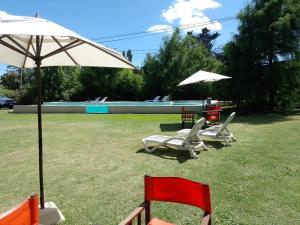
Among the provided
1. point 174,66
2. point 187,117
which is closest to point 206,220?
point 187,117

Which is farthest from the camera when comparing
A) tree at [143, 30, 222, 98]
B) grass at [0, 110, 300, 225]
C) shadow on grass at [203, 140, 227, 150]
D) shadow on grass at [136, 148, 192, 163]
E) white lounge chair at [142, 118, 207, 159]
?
tree at [143, 30, 222, 98]

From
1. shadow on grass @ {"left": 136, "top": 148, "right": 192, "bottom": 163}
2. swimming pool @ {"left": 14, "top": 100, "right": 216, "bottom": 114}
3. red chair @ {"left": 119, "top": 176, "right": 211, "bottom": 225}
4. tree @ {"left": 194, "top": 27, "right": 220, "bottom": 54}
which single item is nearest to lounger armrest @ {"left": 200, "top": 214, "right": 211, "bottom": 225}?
red chair @ {"left": 119, "top": 176, "right": 211, "bottom": 225}

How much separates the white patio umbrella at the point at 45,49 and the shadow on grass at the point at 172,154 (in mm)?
3885

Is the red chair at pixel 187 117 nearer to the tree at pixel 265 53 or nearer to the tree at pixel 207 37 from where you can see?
the tree at pixel 265 53

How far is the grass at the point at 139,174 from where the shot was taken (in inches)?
207

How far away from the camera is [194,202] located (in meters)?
3.23

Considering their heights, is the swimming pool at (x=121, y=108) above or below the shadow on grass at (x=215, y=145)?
above

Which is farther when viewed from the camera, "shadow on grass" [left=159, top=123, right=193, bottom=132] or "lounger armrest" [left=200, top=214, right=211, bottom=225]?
"shadow on grass" [left=159, top=123, right=193, bottom=132]

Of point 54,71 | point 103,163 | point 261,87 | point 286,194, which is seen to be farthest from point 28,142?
point 54,71

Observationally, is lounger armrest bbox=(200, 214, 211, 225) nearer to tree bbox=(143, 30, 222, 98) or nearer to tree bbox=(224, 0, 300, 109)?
tree bbox=(224, 0, 300, 109)

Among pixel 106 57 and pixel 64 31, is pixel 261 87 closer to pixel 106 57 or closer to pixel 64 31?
pixel 106 57

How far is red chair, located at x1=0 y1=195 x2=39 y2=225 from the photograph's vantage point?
2625 millimetres

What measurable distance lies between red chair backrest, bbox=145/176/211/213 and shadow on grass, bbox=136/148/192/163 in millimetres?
5016

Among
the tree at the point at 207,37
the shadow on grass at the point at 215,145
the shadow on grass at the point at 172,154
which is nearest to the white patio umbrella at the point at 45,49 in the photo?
the shadow on grass at the point at 172,154
